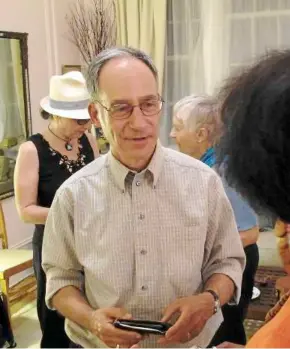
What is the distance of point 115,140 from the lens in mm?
1312

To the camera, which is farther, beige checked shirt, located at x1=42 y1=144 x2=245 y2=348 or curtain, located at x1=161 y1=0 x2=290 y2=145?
curtain, located at x1=161 y1=0 x2=290 y2=145

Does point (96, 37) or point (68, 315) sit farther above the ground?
point (96, 37)

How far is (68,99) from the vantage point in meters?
2.46

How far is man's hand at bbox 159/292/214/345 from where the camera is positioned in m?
1.20

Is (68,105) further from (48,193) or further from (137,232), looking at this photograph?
(137,232)

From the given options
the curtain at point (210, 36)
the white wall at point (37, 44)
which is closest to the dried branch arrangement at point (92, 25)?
the white wall at point (37, 44)

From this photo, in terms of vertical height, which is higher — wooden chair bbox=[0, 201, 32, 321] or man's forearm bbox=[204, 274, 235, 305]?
man's forearm bbox=[204, 274, 235, 305]

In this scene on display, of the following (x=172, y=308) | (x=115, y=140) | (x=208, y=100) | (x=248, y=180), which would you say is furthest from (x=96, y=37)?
(x=248, y=180)

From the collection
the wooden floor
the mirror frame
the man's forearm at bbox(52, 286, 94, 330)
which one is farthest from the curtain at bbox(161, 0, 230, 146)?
the man's forearm at bbox(52, 286, 94, 330)

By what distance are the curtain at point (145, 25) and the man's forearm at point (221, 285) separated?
119 inches

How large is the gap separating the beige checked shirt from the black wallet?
0.08 meters

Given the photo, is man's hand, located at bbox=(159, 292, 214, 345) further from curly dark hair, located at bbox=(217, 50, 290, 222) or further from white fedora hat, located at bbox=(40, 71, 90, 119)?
white fedora hat, located at bbox=(40, 71, 90, 119)

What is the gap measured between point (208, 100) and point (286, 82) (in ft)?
4.30

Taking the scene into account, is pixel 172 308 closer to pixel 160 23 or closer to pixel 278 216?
pixel 278 216
